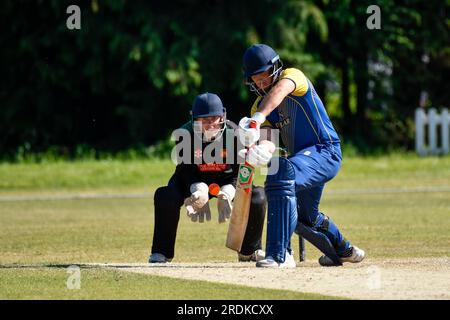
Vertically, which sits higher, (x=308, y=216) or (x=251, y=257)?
(x=308, y=216)

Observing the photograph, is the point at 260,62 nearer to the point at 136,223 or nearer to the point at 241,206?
the point at 241,206

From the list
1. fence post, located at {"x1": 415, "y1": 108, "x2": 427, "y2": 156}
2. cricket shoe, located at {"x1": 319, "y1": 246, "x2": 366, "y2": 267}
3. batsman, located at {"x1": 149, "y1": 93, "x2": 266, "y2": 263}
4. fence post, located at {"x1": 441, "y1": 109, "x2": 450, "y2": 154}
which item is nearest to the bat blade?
batsman, located at {"x1": 149, "y1": 93, "x2": 266, "y2": 263}

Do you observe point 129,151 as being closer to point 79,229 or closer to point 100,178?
point 100,178

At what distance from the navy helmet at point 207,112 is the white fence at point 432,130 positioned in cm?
1871

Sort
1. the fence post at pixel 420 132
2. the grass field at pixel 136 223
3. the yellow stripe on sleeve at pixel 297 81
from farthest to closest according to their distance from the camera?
the fence post at pixel 420 132
the yellow stripe on sleeve at pixel 297 81
the grass field at pixel 136 223

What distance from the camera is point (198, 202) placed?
32.3ft

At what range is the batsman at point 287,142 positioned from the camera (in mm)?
9062

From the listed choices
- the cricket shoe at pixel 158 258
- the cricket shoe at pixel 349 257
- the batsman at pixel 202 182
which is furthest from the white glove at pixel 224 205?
the cricket shoe at pixel 349 257

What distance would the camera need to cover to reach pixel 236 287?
8438 mm

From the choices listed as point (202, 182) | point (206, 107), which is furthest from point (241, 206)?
point (206, 107)

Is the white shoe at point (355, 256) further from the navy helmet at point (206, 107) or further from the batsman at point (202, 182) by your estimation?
the navy helmet at point (206, 107)

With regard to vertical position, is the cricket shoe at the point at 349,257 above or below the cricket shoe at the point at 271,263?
below

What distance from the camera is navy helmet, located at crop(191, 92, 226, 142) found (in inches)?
390

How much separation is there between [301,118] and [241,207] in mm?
979
